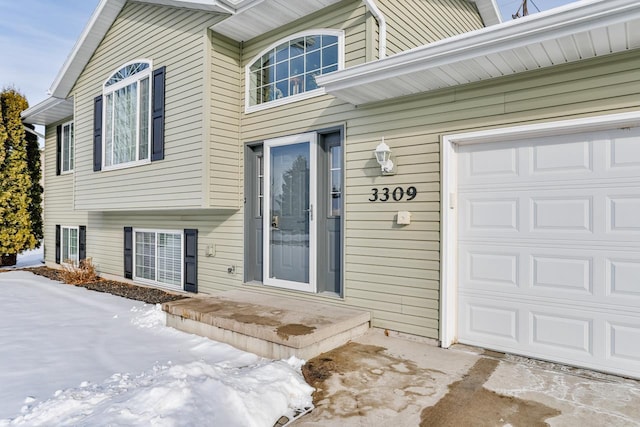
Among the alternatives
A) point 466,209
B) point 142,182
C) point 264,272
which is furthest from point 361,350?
point 142,182

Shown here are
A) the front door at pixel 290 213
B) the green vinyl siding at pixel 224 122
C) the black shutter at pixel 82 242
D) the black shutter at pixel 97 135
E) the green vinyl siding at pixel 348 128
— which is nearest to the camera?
the green vinyl siding at pixel 348 128

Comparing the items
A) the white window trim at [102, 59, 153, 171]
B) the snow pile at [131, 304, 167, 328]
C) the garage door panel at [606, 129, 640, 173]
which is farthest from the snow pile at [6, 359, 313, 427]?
the white window trim at [102, 59, 153, 171]

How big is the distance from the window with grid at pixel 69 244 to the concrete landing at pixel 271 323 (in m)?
6.66

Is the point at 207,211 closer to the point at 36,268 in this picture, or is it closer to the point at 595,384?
the point at 595,384

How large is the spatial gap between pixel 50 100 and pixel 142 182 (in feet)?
15.2

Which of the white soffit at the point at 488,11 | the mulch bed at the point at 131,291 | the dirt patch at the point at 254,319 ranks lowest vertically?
the mulch bed at the point at 131,291

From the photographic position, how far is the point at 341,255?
457 centimetres

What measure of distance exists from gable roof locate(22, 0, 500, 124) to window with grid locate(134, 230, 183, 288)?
3.63m

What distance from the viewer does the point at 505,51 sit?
2.99 m

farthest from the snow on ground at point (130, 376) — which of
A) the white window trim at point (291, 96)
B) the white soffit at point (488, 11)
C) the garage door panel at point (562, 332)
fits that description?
the white soffit at point (488, 11)

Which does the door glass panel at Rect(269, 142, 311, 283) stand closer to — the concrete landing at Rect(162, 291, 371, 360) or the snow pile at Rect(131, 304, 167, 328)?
the concrete landing at Rect(162, 291, 371, 360)

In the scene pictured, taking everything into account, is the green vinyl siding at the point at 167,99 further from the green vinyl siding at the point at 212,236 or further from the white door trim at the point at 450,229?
the white door trim at the point at 450,229

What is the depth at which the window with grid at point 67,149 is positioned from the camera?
9734 millimetres

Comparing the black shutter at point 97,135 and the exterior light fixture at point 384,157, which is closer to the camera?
the exterior light fixture at point 384,157
